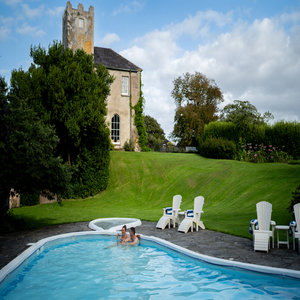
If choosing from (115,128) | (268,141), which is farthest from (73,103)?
(268,141)

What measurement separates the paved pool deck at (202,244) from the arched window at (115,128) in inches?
774

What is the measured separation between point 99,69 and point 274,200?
566 inches

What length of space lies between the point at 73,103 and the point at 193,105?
30.0 m

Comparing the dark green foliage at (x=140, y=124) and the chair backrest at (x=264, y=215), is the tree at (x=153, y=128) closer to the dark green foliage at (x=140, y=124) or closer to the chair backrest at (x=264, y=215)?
the dark green foliage at (x=140, y=124)

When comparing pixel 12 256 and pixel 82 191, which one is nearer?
pixel 12 256

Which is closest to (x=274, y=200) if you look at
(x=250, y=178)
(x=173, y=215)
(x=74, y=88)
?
(x=250, y=178)

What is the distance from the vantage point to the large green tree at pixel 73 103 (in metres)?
18.2

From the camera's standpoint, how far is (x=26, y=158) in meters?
10.0

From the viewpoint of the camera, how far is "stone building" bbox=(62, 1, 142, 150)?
27797 mm

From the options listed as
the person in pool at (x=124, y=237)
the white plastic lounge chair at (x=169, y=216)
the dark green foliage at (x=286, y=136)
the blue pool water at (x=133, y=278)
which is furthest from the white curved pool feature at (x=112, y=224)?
the dark green foliage at (x=286, y=136)

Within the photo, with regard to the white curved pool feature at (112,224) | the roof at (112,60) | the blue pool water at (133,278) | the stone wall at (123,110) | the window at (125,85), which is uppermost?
the roof at (112,60)

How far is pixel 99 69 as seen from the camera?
21.1 metres

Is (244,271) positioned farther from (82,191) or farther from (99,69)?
Answer: (99,69)

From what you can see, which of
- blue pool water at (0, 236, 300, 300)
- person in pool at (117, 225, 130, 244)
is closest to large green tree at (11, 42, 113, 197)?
person in pool at (117, 225, 130, 244)
